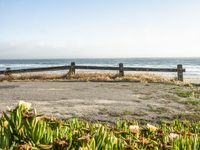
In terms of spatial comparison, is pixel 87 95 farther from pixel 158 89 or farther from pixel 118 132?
pixel 118 132

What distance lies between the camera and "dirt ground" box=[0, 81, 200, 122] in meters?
11.3

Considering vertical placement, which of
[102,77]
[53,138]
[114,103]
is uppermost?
[53,138]

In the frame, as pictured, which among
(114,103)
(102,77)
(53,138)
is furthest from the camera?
(102,77)

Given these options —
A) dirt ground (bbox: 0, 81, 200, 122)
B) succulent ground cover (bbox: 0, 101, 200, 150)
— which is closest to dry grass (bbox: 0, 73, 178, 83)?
dirt ground (bbox: 0, 81, 200, 122)

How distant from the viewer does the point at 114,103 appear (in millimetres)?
13547

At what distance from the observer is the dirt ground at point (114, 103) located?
37.0ft

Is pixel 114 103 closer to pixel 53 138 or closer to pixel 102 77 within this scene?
pixel 102 77

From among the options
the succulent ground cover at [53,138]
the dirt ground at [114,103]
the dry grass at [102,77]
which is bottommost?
the dirt ground at [114,103]

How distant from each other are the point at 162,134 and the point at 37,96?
13125mm

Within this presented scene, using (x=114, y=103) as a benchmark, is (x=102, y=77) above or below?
above

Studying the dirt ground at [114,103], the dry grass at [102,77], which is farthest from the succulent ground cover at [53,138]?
the dry grass at [102,77]

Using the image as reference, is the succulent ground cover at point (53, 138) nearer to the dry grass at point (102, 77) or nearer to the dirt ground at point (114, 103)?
the dirt ground at point (114, 103)

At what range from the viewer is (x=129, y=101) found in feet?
46.4

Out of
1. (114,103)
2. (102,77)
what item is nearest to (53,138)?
(114,103)
